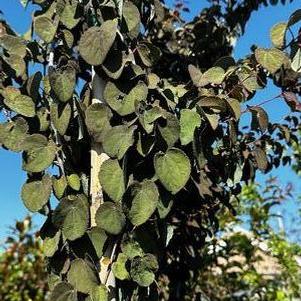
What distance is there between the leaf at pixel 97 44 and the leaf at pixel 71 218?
0.36 m

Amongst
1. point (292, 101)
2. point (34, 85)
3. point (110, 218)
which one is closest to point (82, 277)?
point (110, 218)

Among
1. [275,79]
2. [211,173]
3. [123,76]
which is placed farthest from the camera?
[211,173]

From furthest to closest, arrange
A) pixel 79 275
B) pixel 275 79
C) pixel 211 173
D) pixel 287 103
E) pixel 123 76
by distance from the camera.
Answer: pixel 211 173
pixel 275 79
pixel 287 103
pixel 123 76
pixel 79 275

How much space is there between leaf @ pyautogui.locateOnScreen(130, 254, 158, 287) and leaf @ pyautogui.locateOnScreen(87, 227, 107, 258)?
90 mm

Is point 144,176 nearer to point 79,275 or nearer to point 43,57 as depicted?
point 79,275

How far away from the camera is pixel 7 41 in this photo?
1504mm

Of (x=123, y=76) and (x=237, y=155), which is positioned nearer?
(x=123, y=76)

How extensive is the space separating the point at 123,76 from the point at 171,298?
1.46 meters

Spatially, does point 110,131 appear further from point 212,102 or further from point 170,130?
point 212,102

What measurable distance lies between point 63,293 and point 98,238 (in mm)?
153

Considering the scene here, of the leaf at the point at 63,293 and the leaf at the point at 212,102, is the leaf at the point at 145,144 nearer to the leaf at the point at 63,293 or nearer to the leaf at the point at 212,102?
the leaf at the point at 212,102

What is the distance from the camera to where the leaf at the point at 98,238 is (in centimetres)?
134

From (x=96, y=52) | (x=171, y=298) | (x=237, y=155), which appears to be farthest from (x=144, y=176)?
(x=171, y=298)

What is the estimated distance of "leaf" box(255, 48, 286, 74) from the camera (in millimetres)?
Result: 1406
